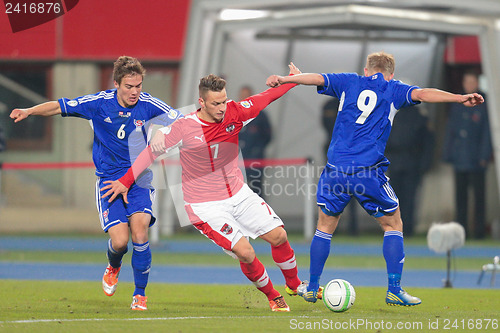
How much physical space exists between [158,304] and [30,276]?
11.2 ft

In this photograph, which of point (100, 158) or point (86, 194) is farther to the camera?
point (86, 194)

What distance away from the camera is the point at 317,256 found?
7.32m

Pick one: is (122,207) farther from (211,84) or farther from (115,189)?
(211,84)

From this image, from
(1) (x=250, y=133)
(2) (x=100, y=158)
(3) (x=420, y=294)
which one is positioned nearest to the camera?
(2) (x=100, y=158)

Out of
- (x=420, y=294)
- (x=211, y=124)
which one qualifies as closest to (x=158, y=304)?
(x=211, y=124)

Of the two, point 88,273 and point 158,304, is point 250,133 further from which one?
point 158,304

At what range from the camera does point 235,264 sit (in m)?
12.1

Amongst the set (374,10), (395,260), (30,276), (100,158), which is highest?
(374,10)

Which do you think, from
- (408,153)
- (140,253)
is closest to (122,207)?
(140,253)

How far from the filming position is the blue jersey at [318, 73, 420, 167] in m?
7.14

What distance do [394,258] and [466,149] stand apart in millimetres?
8338

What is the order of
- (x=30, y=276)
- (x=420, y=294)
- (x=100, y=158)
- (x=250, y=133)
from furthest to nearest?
(x=250, y=133) < (x=30, y=276) < (x=420, y=294) < (x=100, y=158)

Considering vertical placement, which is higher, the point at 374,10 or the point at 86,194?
the point at 374,10

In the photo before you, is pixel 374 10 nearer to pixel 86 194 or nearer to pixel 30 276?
pixel 86 194
